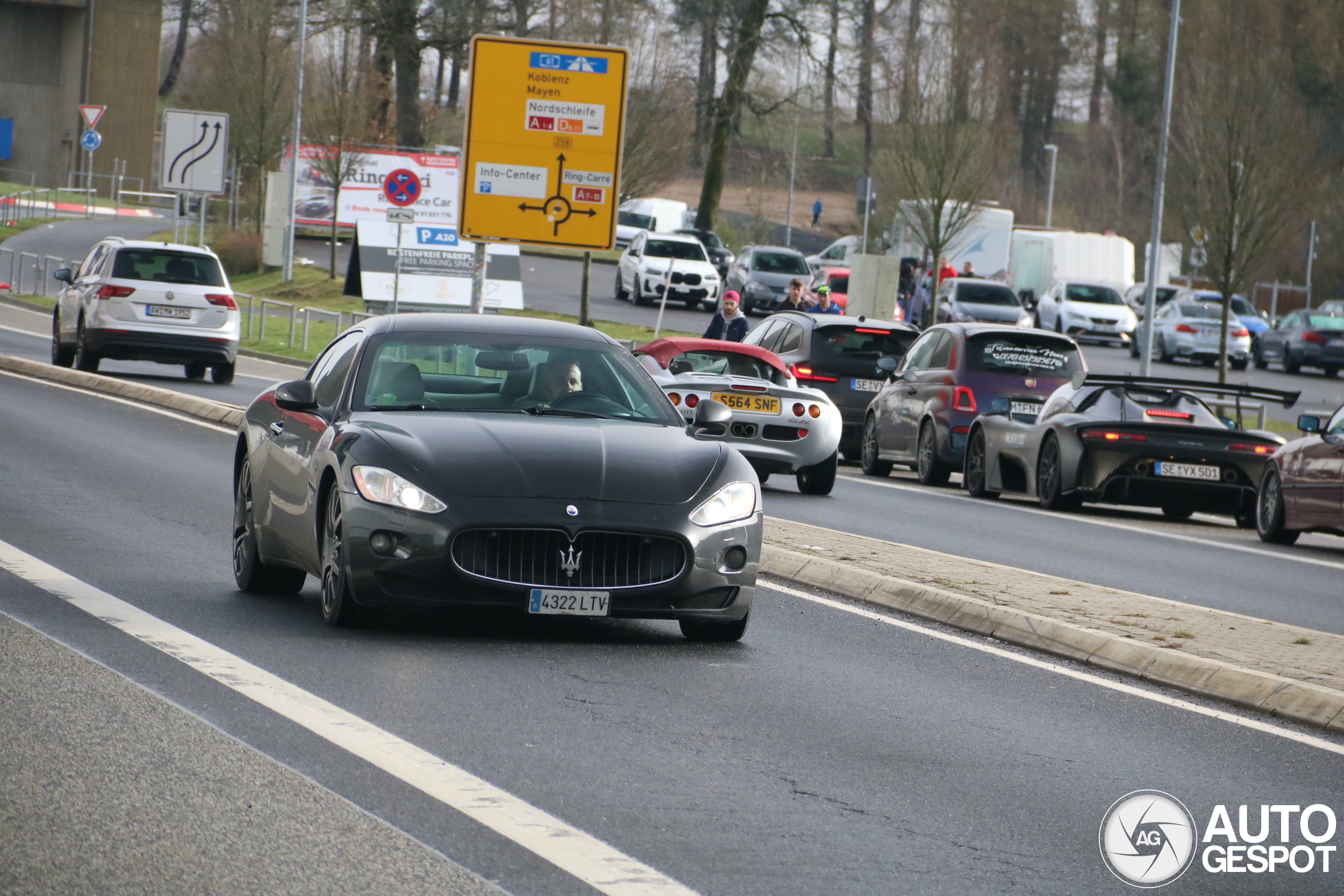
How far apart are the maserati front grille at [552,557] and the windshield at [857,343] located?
47.7ft

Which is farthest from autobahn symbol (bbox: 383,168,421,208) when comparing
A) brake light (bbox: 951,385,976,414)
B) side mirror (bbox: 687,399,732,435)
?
side mirror (bbox: 687,399,732,435)

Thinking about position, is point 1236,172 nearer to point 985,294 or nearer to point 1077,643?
point 985,294

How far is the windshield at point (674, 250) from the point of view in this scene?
5216cm

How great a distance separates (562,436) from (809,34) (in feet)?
169

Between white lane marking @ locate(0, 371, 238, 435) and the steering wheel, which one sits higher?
the steering wheel

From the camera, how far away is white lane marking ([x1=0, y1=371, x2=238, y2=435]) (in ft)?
69.1

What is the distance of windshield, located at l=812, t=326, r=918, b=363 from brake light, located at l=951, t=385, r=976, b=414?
213cm

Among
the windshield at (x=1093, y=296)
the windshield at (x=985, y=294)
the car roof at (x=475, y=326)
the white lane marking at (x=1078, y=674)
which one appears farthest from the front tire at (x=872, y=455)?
the windshield at (x=1093, y=296)

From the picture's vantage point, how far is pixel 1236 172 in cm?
3256

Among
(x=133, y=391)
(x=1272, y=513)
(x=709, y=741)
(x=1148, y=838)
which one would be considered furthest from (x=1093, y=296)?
(x=1148, y=838)

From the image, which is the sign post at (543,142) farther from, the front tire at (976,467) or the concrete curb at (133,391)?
the front tire at (976,467)

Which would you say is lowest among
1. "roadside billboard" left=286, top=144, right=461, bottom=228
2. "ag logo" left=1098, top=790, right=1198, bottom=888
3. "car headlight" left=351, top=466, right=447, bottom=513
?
"ag logo" left=1098, top=790, right=1198, bottom=888

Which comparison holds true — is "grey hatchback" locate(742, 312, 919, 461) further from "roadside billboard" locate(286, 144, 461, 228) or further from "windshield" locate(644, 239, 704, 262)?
"windshield" locate(644, 239, 704, 262)

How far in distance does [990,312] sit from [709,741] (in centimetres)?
4080
